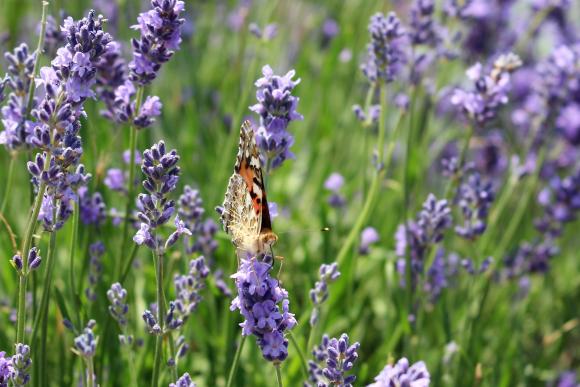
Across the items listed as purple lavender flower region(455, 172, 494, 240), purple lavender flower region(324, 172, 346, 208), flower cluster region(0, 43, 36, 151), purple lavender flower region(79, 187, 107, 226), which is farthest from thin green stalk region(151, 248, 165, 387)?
purple lavender flower region(324, 172, 346, 208)

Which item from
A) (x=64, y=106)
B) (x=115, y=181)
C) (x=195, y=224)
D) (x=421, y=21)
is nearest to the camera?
(x=64, y=106)

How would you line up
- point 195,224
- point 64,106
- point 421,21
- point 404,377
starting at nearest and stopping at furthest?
point 404,377
point 64,106
point 195,224
point 421,21

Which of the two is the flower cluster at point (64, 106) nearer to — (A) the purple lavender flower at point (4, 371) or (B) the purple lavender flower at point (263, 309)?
(A) the purple lavender flower at point (4, 371)

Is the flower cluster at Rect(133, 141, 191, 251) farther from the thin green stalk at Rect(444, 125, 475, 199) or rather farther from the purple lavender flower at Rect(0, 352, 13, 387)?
the thin green stalk at Rect(444, 125, 475, 199)

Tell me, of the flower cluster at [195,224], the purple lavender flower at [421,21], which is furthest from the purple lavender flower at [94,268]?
the purple lavender flower at [421,21]

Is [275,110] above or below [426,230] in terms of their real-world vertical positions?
above

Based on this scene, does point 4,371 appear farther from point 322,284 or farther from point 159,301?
point 322,284

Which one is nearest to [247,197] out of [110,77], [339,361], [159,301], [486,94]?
[159,301]
